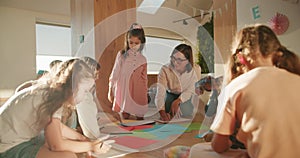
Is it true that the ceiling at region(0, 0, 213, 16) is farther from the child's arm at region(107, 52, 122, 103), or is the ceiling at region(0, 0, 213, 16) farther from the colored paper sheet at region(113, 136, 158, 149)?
the colored paper sheet at region(113, 136, 158, 149)

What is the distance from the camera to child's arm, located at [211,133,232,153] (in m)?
0.47

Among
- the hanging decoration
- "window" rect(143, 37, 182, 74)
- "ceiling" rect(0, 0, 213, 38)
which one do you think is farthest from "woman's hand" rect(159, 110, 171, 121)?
the hanging decoration

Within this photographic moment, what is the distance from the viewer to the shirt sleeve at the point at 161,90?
40.6 inches

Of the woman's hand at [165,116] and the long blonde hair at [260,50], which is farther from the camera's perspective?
the woman's hand at [165,116]

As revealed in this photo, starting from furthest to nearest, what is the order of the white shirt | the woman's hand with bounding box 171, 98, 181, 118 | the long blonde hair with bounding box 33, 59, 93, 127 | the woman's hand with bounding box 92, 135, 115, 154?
the woman's hand with bounding box 171, 98, 181, 118
the woman's hand with bounding box 92, 135, 115, 154
the long blonde hair with bounding box 33, 59, 93, 127
the white shirt

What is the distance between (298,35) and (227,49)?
187 mm

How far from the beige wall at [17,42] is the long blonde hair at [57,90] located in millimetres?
277

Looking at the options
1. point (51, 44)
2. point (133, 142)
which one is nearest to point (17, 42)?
point (51, 44)

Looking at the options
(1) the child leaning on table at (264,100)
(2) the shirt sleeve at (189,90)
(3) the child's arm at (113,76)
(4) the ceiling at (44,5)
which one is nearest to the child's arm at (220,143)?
(1) the child leaning on table at (264,100)

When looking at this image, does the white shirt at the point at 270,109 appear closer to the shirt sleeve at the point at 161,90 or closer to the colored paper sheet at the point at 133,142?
the colored paper sheet at the point at 133,142

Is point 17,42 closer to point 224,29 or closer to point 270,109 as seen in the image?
point 224,29

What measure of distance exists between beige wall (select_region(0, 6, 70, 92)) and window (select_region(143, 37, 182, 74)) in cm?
40

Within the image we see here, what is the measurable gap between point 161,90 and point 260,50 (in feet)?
2.16

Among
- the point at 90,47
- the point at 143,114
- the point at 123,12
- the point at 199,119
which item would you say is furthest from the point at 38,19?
the point at 199,119
